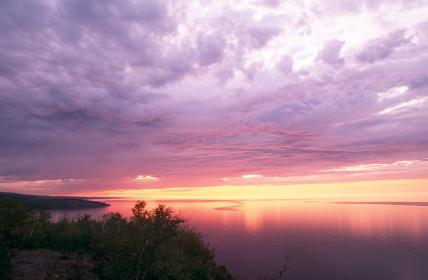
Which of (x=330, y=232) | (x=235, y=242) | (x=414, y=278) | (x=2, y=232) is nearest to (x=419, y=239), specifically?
(x=330, y=232)

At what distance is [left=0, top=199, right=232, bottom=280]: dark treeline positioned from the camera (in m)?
25.2

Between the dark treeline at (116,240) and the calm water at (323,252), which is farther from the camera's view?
the calm water at (323,252)

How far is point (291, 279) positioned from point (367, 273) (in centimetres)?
1689

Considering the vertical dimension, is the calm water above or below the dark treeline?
below

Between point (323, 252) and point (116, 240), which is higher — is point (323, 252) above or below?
below

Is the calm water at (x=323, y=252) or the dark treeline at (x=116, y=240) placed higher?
the dark treeline at (x=116, y=240)

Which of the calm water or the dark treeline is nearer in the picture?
the dark treeline

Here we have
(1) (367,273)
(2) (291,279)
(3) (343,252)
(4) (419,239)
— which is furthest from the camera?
(4) (419,239)

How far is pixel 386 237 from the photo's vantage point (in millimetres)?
101625

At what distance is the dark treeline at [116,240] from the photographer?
2516 cm

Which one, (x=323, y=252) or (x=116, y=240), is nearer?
(x=116, y=240)

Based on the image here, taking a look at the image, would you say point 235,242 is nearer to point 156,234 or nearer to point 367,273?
point 367,273

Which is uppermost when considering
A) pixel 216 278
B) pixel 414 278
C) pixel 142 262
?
pixel 142 262

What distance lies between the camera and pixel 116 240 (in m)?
27.2
